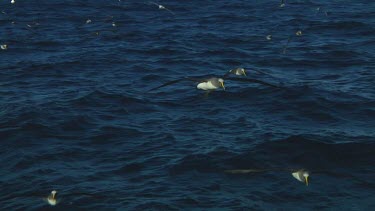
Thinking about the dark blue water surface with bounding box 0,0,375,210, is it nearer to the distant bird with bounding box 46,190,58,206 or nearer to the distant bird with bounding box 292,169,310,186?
the distant bird with bounding box 46,190,58,206

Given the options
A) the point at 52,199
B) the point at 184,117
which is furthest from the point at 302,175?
the point at 184,117

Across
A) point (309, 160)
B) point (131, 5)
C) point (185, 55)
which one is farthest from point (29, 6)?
point (309, 160)

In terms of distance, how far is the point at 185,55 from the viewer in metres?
35.8

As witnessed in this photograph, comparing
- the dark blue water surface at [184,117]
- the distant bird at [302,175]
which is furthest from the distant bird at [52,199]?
the distant bird at [302,175]

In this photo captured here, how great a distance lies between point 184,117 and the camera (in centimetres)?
2512

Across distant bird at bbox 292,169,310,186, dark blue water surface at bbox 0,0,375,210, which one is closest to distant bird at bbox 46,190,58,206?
dark blue water surface at bbox 0,0,375,210

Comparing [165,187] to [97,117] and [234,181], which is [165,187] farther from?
[97,117]

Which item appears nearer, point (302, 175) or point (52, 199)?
point (52, 199)

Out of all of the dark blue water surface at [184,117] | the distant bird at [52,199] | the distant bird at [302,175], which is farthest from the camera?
the dark blue water surface at [184,117]

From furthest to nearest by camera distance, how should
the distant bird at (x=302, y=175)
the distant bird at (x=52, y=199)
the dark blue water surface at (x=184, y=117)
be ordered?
the dark blue water surface at (x=184, y=117) → the distant bird at (x=302, y=175) → the distant bird at (x=52, y=199)

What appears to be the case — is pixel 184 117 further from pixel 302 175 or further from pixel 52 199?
pixel 52 199

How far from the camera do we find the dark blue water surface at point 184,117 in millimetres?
18734

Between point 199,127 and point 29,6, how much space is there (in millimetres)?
33364

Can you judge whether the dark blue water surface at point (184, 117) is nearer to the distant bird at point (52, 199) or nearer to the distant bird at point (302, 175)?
the distant bird at point (52, 199)
